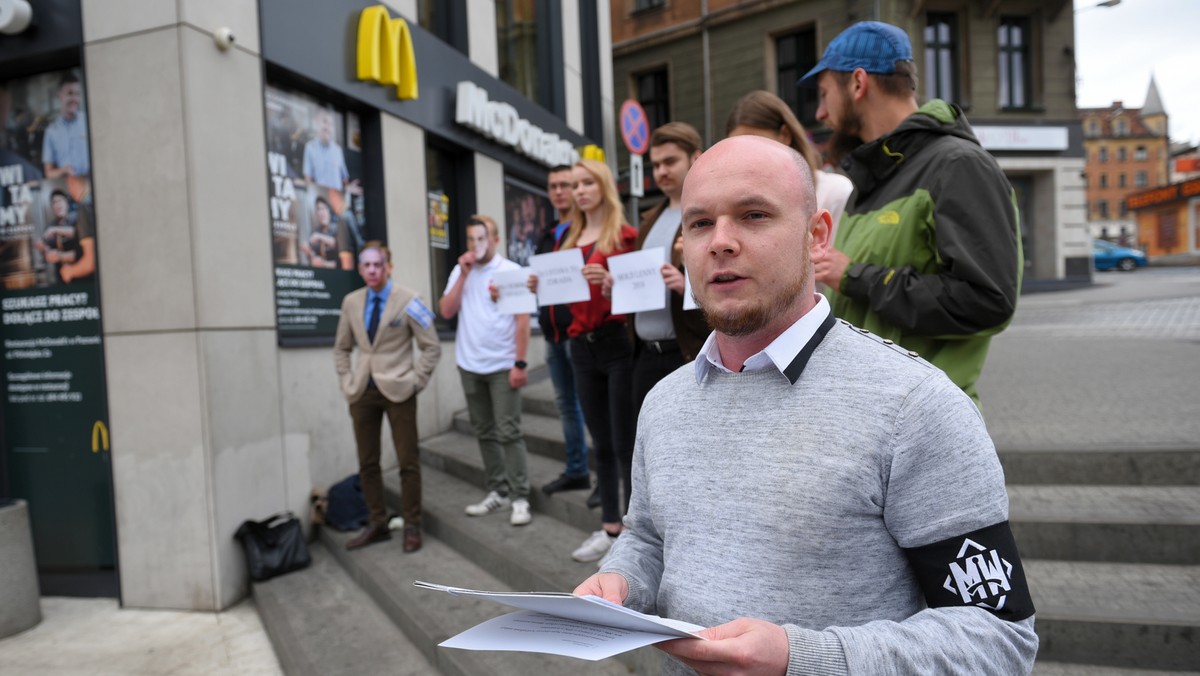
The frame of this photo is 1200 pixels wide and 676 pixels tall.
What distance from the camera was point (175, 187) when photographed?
498cm

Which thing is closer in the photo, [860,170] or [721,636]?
[721,636]

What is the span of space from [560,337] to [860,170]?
8.80 ft

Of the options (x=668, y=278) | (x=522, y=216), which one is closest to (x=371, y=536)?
(x=668, y=278)

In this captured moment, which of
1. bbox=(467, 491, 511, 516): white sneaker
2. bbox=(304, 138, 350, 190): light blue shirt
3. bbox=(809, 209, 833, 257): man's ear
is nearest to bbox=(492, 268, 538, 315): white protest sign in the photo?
bbox=(467, 491, 511, 516): white sneaker

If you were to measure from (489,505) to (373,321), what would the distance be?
4.99 ft

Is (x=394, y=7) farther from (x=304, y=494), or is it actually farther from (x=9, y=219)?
(x=304, y=494)

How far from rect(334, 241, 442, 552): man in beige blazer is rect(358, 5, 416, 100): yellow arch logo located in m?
2.43

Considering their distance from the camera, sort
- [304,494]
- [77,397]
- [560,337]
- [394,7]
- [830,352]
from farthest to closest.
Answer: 1. [394,7]
2. [304,494]
3. [77,397]
4. [560,337]
5. [830,352]

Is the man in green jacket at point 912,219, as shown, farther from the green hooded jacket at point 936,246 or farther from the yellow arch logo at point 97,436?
the yellow arch logo at point 97,436

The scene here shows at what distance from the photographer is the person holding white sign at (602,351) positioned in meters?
3.94

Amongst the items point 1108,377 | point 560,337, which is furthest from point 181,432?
point 1108,377

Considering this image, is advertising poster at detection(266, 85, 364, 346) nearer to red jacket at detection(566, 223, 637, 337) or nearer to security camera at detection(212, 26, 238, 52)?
security camera at detection(212, 26, 238, 52)

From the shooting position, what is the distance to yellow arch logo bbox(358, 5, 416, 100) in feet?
22.0

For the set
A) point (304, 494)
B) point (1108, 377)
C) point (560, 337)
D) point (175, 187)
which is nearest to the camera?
point (560, 337)
